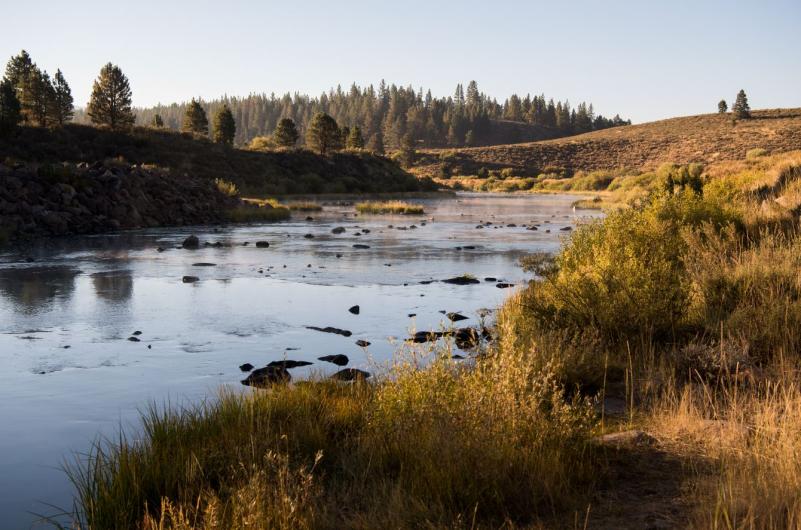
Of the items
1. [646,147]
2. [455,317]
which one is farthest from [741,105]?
[455,317]

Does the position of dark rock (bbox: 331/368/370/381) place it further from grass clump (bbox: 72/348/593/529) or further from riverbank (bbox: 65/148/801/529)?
grass clump (bbox: 72/348/593/529)

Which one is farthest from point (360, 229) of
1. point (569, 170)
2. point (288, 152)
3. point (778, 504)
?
point (569, 170)

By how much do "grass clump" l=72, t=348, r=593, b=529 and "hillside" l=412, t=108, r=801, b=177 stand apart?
88188mm

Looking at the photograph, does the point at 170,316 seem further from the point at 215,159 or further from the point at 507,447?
the point at 215,159

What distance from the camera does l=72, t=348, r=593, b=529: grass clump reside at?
3.96 metres

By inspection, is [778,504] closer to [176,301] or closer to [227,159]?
[176,301]

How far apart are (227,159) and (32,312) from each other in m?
47.2

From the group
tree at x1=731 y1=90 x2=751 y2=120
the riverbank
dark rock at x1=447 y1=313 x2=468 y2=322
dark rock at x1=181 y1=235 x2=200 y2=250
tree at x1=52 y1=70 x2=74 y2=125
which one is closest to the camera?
the riverbank

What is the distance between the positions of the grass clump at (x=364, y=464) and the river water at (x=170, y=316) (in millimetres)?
555

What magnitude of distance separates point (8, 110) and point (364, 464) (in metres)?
52.7

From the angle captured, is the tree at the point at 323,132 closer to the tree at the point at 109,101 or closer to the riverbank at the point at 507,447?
the tree at the point at 109,101

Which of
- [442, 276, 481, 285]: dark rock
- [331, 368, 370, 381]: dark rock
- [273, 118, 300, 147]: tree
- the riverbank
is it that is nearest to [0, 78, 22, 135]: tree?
[273, 118, 300, 147]: tree

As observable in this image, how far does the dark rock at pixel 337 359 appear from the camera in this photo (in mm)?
8113

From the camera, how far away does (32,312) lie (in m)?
10.9
